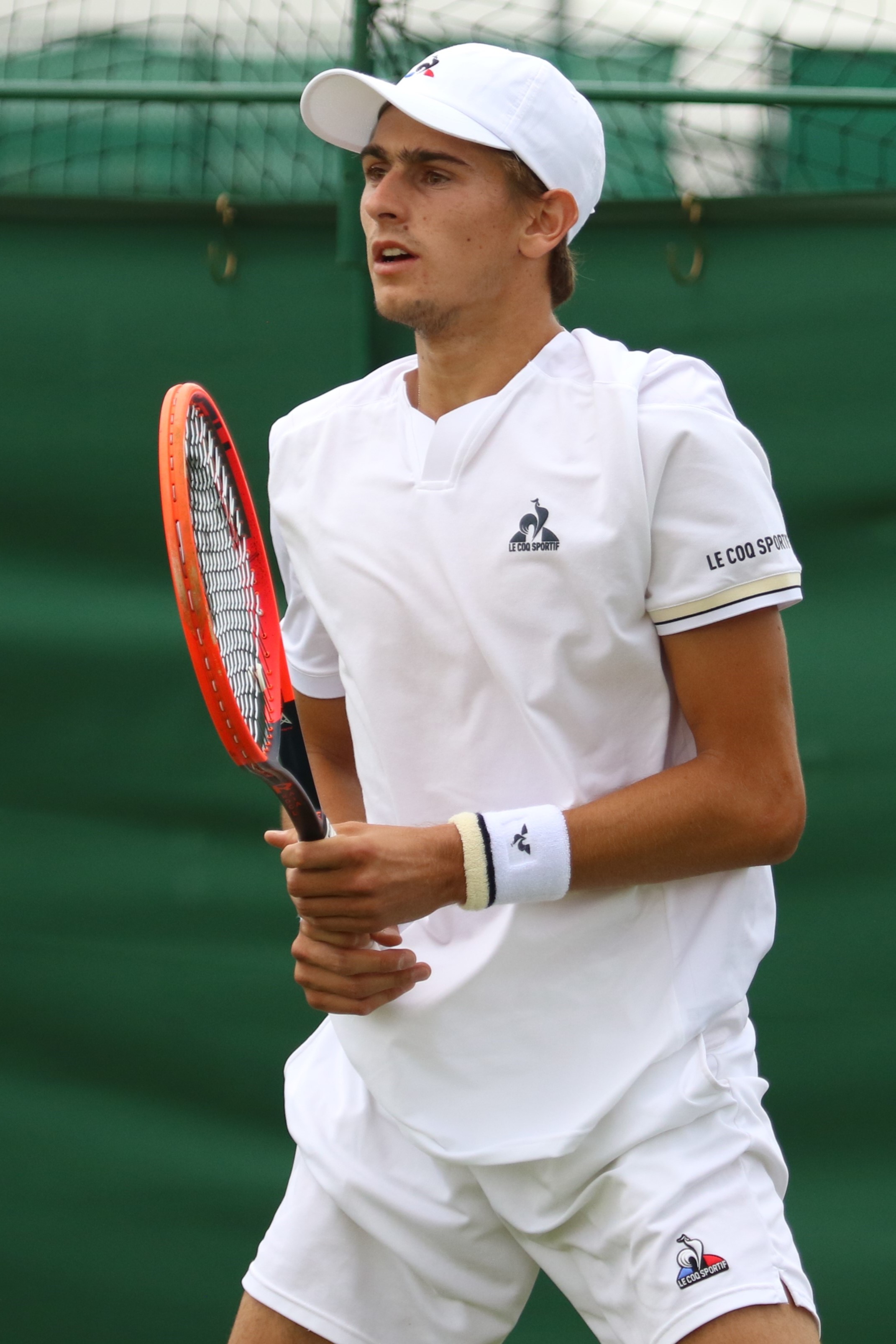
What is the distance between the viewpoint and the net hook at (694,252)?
3.08 m

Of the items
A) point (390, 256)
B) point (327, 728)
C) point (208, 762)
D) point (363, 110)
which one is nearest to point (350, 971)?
point (327, 728)

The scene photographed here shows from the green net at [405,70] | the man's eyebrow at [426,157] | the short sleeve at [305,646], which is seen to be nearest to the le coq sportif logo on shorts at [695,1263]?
the short sleeve at [305,646]

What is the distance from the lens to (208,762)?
3287 millimetres

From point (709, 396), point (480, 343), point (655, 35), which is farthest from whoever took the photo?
point (655, 35)

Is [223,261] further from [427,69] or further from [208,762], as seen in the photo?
[427,69]

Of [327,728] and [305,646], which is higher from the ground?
[305,646]

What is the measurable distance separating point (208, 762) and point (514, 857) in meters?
1.47

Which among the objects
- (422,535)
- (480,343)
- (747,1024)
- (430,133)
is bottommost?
(747,1024)

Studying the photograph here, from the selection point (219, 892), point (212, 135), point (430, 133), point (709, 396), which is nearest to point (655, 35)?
point (212, 135)

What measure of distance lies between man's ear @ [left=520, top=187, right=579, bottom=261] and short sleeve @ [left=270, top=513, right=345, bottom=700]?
561 millimetres

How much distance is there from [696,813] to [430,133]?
3.21 ft

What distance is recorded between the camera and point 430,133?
2.17 meters

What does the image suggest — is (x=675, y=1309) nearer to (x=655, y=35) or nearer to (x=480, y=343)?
(x=480, y=343)

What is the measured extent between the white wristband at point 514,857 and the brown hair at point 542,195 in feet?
2.56
